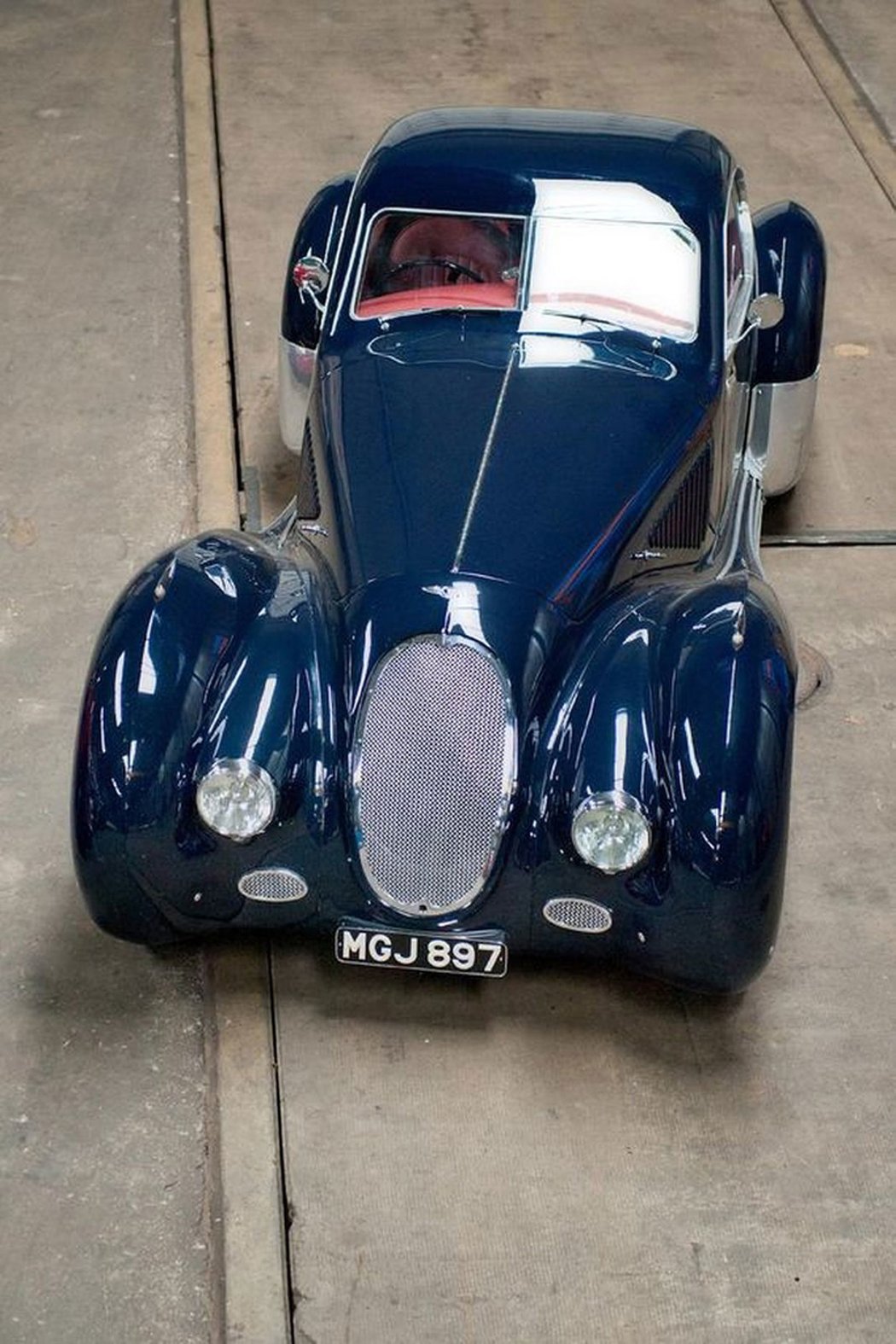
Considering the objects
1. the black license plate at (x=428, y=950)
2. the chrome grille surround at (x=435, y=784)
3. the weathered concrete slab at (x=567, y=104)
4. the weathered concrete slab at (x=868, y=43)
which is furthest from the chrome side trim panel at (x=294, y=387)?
the weathered concrete slab at (x=868, y=43)

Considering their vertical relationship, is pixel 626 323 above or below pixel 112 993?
above

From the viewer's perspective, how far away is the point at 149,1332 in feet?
13.6

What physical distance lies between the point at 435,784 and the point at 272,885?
0.50m

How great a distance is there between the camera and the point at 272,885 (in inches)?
186

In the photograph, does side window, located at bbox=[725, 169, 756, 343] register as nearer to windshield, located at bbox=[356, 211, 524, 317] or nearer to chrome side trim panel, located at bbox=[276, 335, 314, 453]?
windshield, located at bbox=[356, 211, 524, 317]

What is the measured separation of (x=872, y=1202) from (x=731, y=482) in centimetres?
261

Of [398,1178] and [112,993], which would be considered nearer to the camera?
[398,1178]

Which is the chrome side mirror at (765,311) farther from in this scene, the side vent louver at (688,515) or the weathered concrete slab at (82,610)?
the weathered concrete slab at (82,610)

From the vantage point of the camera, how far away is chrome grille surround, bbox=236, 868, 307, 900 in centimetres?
470

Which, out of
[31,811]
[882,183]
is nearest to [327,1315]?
[31,811]

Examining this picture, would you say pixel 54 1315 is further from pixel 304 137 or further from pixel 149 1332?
pixel 304 137

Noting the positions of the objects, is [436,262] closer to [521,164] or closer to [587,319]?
[521,164]

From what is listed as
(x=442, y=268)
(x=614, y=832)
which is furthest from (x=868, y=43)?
(x=614, y=832)

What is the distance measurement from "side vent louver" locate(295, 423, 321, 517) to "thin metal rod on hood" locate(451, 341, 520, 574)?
55 centimetres
